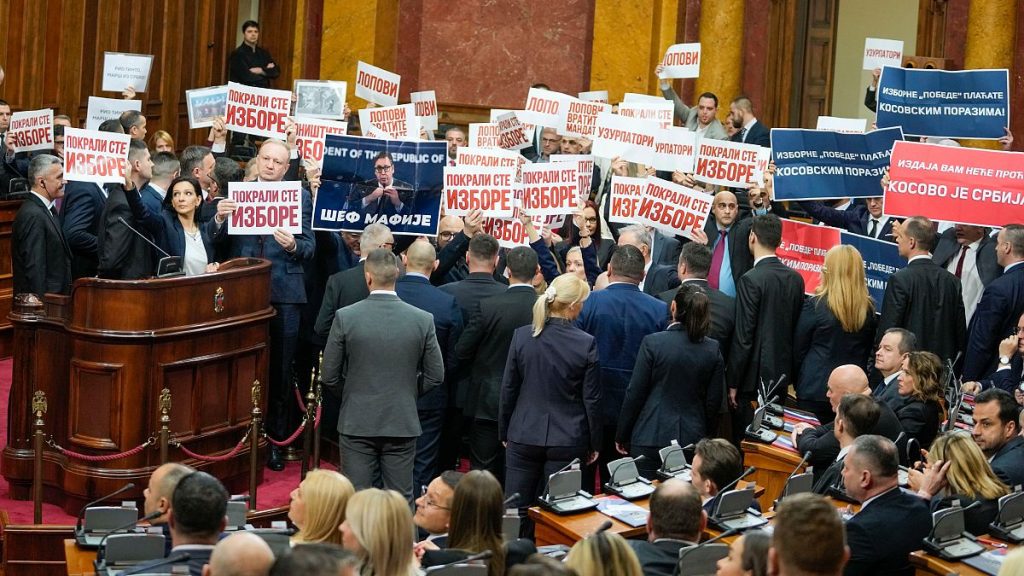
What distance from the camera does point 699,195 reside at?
35.2 feet

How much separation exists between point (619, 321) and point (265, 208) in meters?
2.40

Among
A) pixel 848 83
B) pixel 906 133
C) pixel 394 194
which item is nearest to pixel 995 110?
pixel 906 133

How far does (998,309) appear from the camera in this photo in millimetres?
9305

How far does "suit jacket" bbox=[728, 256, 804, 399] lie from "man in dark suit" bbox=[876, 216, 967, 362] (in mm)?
568

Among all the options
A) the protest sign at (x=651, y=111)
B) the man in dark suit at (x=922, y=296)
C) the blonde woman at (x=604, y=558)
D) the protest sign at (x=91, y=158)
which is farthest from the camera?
the protest sign at (x=651, y=111)

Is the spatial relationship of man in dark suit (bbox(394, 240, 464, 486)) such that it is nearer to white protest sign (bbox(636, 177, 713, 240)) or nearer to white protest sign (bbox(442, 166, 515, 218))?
white protest sign (bbox(442, 166, 515, 218))

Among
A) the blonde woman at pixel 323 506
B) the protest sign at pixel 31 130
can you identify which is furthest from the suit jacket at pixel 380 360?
the protest sign at pixel 31 130

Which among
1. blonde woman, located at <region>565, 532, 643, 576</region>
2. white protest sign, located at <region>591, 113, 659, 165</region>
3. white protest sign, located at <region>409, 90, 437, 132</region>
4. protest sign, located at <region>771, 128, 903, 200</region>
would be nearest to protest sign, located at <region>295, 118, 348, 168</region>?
white protest sign, located at <region>591, 113, 659, 165</region>

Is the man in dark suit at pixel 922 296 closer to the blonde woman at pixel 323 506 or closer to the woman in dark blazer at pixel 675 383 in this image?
the woman in dark blazer at pixel 675 383

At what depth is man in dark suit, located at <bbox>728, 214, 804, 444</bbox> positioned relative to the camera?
9477 mm

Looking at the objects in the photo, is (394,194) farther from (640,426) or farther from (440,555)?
(440,555)

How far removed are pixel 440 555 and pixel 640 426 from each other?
2.79 metres

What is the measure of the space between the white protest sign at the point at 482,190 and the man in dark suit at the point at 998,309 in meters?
3.22

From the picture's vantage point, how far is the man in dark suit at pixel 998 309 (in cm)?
931
